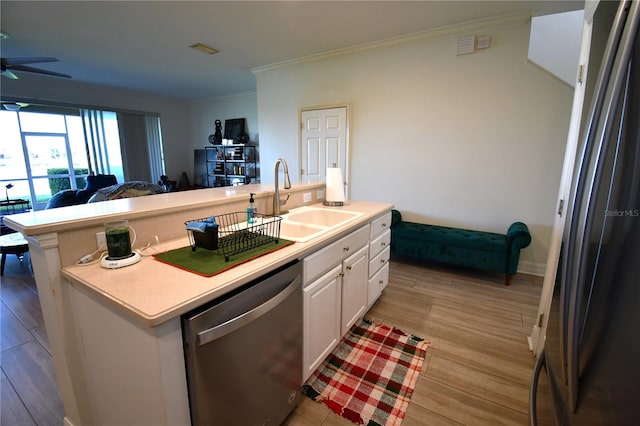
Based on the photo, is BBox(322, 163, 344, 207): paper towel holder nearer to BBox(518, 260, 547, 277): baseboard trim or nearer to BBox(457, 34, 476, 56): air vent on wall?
BBox(457, 34, 476, 56): air vent on wall

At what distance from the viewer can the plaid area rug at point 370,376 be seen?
1.55 meters

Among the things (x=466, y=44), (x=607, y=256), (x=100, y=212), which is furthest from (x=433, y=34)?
(x=100, y=212)

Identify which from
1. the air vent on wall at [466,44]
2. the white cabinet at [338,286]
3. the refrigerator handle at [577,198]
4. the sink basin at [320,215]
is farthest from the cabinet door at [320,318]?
the air vent on wall at [466,44]

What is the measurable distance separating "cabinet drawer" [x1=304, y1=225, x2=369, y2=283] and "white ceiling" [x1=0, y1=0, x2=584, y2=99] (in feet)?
7.71

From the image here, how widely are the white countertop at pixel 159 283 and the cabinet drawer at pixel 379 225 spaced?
1.05m

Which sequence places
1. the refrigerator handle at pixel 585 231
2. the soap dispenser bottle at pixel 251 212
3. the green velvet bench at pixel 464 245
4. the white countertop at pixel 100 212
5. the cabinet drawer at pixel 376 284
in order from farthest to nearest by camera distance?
the green velvet bench at pixel 464 245
the cabinet drawer at pixel 376 284
the soap dispenser bottle at pixel 251 212
the white countertop at pixel 100 212
the refrigerator handle at pixel 585 231

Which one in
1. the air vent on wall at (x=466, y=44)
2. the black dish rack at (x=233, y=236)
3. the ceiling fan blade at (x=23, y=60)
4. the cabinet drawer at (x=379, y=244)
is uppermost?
the air vent on wall at (x=466, y=44)

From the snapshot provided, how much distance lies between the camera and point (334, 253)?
1695mm

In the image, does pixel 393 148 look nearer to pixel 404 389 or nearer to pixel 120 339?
pixel 404 389

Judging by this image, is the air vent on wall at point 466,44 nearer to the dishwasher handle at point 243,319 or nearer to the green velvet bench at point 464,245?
the green velvet bench at point 464,245

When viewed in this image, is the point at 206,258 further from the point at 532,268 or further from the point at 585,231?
the point at 532,268

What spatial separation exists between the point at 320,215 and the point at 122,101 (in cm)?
642

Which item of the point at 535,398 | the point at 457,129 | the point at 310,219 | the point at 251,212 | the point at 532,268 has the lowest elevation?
the point at 532,268

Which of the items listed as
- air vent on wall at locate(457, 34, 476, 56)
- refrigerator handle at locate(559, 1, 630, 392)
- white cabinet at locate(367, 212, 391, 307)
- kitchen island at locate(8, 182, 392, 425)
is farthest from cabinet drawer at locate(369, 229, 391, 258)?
air vent on wall at locate(457, 34, 476, 56)
